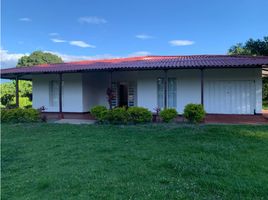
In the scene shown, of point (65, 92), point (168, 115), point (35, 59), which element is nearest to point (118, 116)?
point (168, 115)

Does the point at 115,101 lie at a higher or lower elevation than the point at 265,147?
higher

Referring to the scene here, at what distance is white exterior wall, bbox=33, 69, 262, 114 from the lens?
14.4 metres

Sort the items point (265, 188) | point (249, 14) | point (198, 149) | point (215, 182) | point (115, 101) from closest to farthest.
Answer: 1. point (265, 188)
2. point (215, 182)
3. point (198, 149)
4. point (115, 101)
5. point (249, 14)

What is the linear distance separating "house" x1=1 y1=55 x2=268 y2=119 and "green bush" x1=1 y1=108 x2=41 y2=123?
142 cm

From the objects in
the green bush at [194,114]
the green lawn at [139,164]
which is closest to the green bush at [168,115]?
the green bush at [194,114]

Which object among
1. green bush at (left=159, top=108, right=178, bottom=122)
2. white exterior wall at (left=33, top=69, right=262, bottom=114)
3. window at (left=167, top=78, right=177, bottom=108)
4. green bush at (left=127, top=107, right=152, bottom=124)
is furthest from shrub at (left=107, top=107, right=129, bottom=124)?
window at (left=167, top=78, right=177, bottom=108)

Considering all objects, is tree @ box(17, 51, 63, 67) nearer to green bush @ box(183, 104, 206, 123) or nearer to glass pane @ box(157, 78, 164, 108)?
glass pane @ box(157, 78, 164, 108)

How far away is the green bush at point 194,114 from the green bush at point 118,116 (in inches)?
102

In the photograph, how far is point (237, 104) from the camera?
47.2 ft

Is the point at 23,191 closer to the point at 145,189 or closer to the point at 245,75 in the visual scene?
the point at 145,189

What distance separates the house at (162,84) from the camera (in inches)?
547

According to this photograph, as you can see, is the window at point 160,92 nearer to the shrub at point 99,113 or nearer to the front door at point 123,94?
the front door at point 123,94

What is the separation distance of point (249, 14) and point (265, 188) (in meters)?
17.9

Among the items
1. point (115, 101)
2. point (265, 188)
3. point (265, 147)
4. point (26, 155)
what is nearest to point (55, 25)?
point (115, 101)
